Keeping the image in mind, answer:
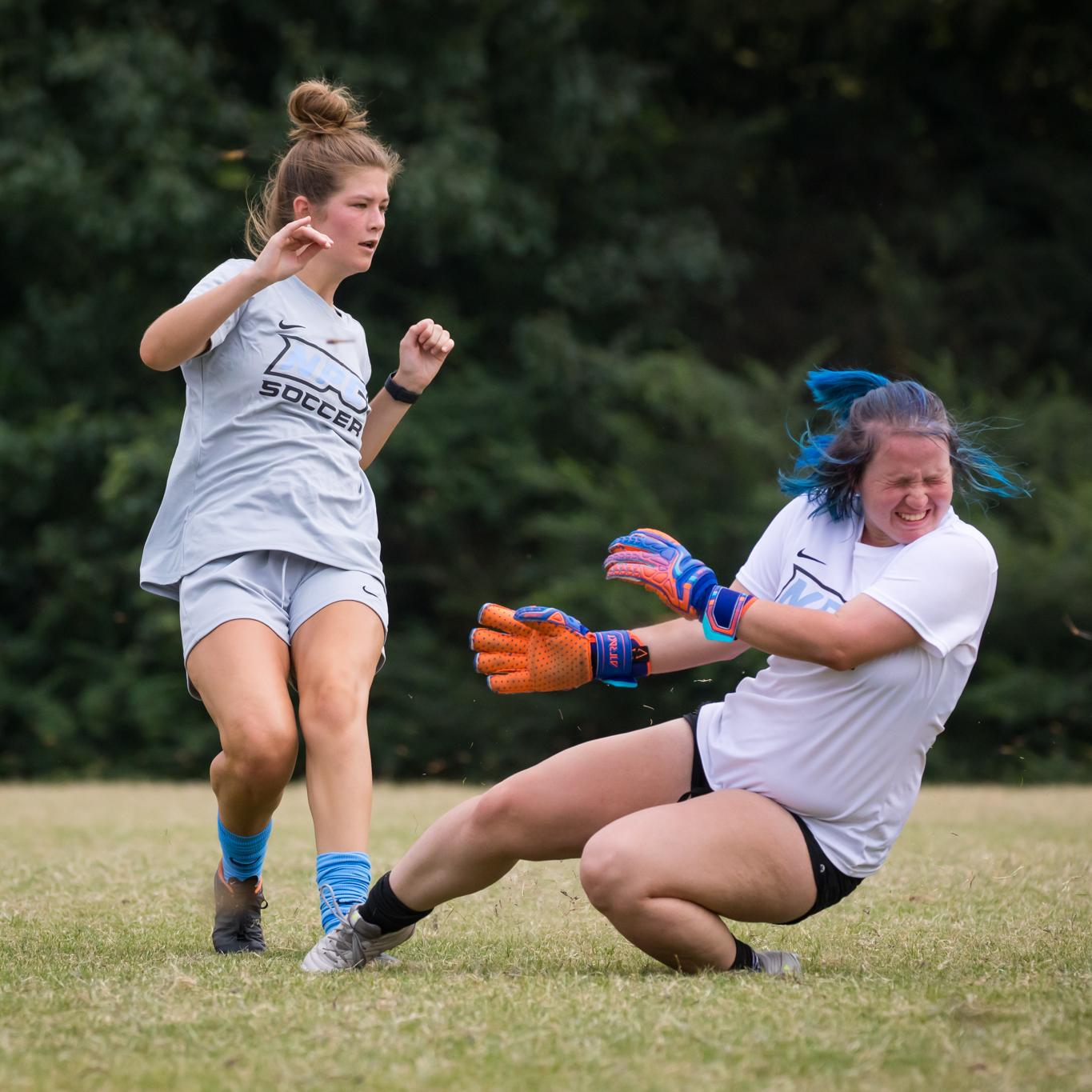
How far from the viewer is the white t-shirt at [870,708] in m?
3.11

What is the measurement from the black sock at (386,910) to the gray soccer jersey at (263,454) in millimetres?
839

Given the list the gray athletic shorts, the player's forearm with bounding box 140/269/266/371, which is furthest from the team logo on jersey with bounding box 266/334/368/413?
the gray athletic shorts

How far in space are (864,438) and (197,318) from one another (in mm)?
1610

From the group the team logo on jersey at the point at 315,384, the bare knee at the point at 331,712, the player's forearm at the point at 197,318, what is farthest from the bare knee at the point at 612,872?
the player's forearm at the point at 197,318

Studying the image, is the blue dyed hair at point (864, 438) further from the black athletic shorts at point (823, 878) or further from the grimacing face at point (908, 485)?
the black athletic shorts at point (823, 878)

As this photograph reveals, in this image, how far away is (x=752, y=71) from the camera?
18.1 m

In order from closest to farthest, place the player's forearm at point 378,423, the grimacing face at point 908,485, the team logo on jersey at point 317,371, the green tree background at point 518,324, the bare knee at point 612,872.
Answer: the bare knee at point 612,872 → the grimacing face at point 908,485 → the team logo on jersey at point 317,371 → the player's forearm at point 378,423 → the green tree background at point 518,324

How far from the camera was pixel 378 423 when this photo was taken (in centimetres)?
416

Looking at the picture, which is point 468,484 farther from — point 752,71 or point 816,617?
point 816,617

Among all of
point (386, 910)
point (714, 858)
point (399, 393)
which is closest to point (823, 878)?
point (714, 858)

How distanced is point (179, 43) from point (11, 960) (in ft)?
41.0

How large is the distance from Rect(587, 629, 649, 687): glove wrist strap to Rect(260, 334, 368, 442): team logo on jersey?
0.93 m

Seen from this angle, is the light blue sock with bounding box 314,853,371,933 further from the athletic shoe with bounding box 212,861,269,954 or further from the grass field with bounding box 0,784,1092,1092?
the athletic shoe with bounding box 212,861,269,954

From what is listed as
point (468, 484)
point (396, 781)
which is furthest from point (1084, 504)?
point (396, 781)
